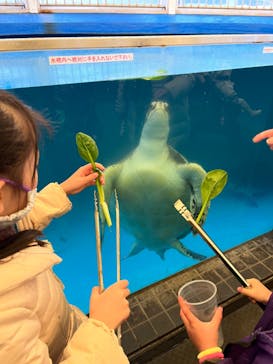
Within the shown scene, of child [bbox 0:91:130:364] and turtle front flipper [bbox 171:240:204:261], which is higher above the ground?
child [bbox 0:91:130:364]

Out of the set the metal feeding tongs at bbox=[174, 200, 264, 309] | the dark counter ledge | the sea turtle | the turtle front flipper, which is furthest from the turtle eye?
the metal feeding tongs at bbox=[174, 200, 264, 309]

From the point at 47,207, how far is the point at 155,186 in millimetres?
601

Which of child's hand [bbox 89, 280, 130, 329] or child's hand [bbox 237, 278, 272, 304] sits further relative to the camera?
child's hand [bbox 237, 278, 272, 304]

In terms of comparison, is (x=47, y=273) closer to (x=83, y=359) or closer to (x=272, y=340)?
(x=83, y=359)

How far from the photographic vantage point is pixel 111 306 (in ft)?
1.68

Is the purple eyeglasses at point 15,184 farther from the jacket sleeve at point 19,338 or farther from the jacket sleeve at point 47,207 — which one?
the jacket sleeve at point 47,207

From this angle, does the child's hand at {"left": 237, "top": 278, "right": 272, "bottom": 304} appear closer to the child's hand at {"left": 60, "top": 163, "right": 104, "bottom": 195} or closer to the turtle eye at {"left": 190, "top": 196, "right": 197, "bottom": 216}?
the child's hand at {"left": 60, "top": 163, "right": 104, "bottom": 195}

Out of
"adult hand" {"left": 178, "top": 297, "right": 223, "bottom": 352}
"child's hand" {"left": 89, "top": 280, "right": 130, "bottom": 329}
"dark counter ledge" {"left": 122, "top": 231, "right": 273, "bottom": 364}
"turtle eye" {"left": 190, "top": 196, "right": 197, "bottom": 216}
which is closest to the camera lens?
"child's hand" {"left": 89, "top": 280, "right": 130, "bottom": 329}

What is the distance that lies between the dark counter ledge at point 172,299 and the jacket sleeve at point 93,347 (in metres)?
0.69

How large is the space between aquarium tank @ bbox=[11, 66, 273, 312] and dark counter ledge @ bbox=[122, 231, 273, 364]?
0.19 feet

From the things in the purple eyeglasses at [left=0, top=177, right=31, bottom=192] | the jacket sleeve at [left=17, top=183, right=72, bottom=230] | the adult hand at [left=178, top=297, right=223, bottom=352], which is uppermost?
the purple eyeglasses at [left=0, top=177, right=31, bottom=192]

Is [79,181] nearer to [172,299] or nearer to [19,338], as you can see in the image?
[19,338]

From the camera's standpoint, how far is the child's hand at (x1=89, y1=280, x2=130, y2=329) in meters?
0.50

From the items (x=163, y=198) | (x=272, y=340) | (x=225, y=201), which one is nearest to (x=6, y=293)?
(x=272, y=340)
